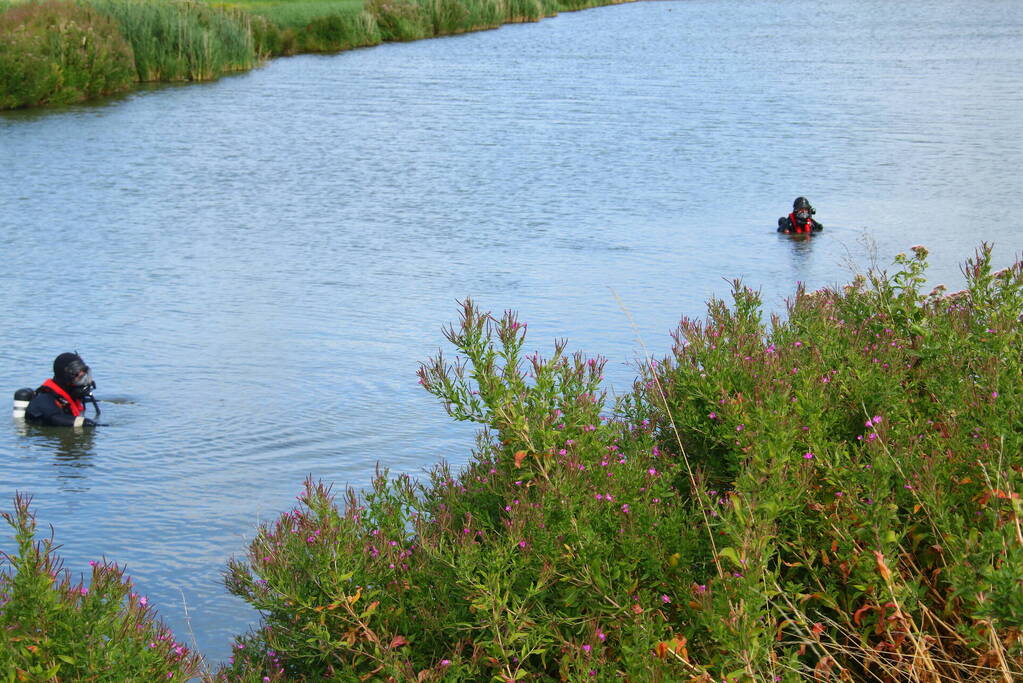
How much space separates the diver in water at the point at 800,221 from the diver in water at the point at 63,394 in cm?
995

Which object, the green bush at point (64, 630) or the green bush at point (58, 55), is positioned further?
the green bush at point (58, 55)

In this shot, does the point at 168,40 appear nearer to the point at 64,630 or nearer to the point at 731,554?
the point at 64,630

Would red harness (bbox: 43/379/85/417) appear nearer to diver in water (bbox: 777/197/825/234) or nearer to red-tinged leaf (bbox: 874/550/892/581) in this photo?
red-tinged leaf (bbox: 874/550/892/581)

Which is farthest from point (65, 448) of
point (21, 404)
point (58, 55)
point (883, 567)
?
point (58, 55)

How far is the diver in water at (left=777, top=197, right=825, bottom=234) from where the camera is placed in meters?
16.4

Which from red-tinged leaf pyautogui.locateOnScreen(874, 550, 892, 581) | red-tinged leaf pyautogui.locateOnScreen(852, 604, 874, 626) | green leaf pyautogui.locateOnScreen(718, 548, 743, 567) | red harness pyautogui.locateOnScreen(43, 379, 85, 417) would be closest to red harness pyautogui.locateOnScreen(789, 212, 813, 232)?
red harness pyautogui.locateOnScreen(43, 379, 85, 417)

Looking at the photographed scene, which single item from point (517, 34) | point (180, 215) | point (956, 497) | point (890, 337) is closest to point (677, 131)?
point (180, 215)

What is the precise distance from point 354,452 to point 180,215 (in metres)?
10.9

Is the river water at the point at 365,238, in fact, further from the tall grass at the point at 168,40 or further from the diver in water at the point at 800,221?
the tall grass at the point at 168,40

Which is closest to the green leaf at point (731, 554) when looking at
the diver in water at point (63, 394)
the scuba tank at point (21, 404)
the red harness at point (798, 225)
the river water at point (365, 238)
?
the river water at point (365, 238)

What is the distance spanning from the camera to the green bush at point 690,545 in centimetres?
386

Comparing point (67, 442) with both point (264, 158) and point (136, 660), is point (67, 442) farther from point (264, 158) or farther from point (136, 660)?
point (264, 158)

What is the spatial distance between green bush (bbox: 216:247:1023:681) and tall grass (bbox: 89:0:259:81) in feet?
115

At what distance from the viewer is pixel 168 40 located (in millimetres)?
37906
